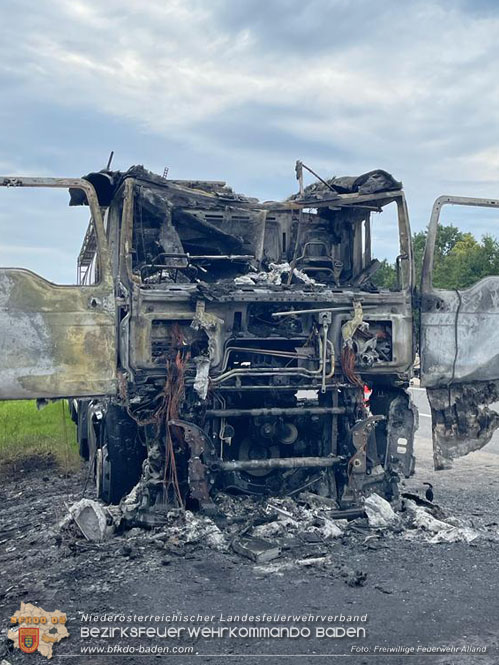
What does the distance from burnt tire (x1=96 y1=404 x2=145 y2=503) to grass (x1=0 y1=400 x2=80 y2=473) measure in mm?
1536

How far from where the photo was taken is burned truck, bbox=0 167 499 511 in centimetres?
578

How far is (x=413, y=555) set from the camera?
520cm

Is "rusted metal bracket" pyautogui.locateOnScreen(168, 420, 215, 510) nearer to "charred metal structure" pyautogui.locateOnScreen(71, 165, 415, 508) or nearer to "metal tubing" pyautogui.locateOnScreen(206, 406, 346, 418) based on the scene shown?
"charred metal structure" pyautogui.locateOnScreen(71, 165, 415, 508)

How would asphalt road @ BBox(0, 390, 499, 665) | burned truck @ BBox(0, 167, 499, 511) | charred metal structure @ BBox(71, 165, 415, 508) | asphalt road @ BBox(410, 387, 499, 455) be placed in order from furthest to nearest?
asphalt road @ BBox(410, 387, 499, 455)
charred metal structure @ BBox(71, 165, 415, 508)
burned truck @ BBox(0, 167, 499, 511)
asphalt road @ BBox(0, 390, 499, 665)

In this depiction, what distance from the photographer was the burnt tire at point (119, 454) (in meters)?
6.55

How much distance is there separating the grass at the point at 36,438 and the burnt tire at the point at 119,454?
5.04 ft

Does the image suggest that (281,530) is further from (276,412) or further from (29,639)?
(29,639)

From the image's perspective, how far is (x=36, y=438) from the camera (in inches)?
390

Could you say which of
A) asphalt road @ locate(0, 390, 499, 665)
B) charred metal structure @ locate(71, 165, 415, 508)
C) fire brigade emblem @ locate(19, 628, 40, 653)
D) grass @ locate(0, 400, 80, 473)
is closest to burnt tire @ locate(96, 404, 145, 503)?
charred metal structure @ locate(71, 165, 415, 508)

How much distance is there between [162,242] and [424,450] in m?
5.37

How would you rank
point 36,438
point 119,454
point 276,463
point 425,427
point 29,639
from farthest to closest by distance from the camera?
point 425,427 → point 36,438 → point 119,454 → point 276,463 → point 29,639

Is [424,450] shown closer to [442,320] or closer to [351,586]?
[442,320]

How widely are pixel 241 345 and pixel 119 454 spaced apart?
1.49 meters

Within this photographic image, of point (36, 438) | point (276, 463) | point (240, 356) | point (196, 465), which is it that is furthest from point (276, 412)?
point (36, 438)
